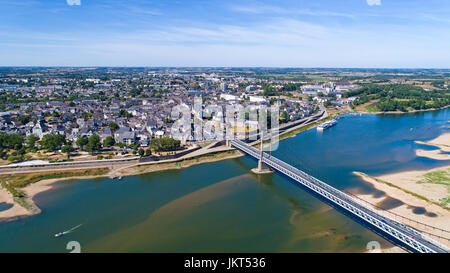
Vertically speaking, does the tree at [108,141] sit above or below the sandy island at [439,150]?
above

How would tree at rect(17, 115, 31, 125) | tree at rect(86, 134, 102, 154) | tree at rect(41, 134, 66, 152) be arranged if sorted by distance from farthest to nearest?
tree at rect(17, 115, 31, 125)
tree at rect(41, 134, 66, 152)
tree at rect(86, 134, 102, 154)

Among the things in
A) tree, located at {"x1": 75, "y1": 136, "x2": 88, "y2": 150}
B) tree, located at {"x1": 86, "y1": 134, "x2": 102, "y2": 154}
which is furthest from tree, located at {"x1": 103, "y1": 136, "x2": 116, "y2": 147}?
tree, located at {"x1": 75, "y1": 136, "x2": 88, "y2": 150}

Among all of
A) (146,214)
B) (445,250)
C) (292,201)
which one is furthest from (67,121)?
(445,250)

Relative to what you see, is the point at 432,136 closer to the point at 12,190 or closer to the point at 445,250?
the point at 445,250

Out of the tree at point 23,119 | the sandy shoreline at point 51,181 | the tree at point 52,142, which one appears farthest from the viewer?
the tree at point 23,119

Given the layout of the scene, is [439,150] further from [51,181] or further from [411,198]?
[51,181]

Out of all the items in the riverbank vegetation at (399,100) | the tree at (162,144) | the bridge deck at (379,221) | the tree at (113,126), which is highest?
the riverbank vegetation at (399,100)

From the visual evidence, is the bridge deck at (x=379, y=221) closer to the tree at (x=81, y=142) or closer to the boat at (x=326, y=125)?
the tree at (x=81, y=142)

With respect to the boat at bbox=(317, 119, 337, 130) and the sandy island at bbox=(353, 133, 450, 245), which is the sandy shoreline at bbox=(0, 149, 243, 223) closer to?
the sandy island at bbox=(353, 133, 450, 245)

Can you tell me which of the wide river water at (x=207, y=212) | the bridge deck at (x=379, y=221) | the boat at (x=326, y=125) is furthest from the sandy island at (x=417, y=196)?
the boat at (x=326, y=125)
